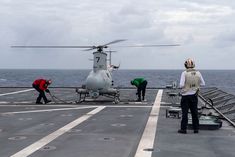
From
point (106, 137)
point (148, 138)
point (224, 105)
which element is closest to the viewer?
point (148, 138)

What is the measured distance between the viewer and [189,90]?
12016 mm

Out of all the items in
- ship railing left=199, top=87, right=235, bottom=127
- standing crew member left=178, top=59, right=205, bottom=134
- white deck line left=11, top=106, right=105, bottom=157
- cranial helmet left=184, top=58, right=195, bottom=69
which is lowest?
white deck line left=11, top=106, right=105, bottom=157

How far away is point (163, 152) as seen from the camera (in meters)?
9.10

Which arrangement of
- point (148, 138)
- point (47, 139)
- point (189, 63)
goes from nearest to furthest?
point (47, 139)
point (148, 138)
point (189, 63)

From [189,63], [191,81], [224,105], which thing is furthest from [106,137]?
[224,105]

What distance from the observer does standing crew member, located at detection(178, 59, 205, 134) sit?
1198 cm

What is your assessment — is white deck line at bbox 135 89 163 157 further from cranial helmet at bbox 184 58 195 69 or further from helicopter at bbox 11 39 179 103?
helicopter at bbox 11 39 179 103

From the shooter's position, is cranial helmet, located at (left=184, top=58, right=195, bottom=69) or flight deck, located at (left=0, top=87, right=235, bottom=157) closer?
flight deck, located at (left=0, top=87, right=235, bottom=157)

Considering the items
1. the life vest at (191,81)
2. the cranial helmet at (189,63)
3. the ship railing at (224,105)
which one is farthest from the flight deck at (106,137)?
the cranial helmet at (189,63)

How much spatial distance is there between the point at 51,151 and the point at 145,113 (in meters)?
8.87

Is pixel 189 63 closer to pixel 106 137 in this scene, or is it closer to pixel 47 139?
pixel 106 137

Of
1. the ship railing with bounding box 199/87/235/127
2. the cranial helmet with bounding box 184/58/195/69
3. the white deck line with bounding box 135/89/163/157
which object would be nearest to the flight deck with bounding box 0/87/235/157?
the white deck line with bounding box 135/89/163/157

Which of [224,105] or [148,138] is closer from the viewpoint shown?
[148,138]

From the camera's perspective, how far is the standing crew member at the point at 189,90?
11977 mm
